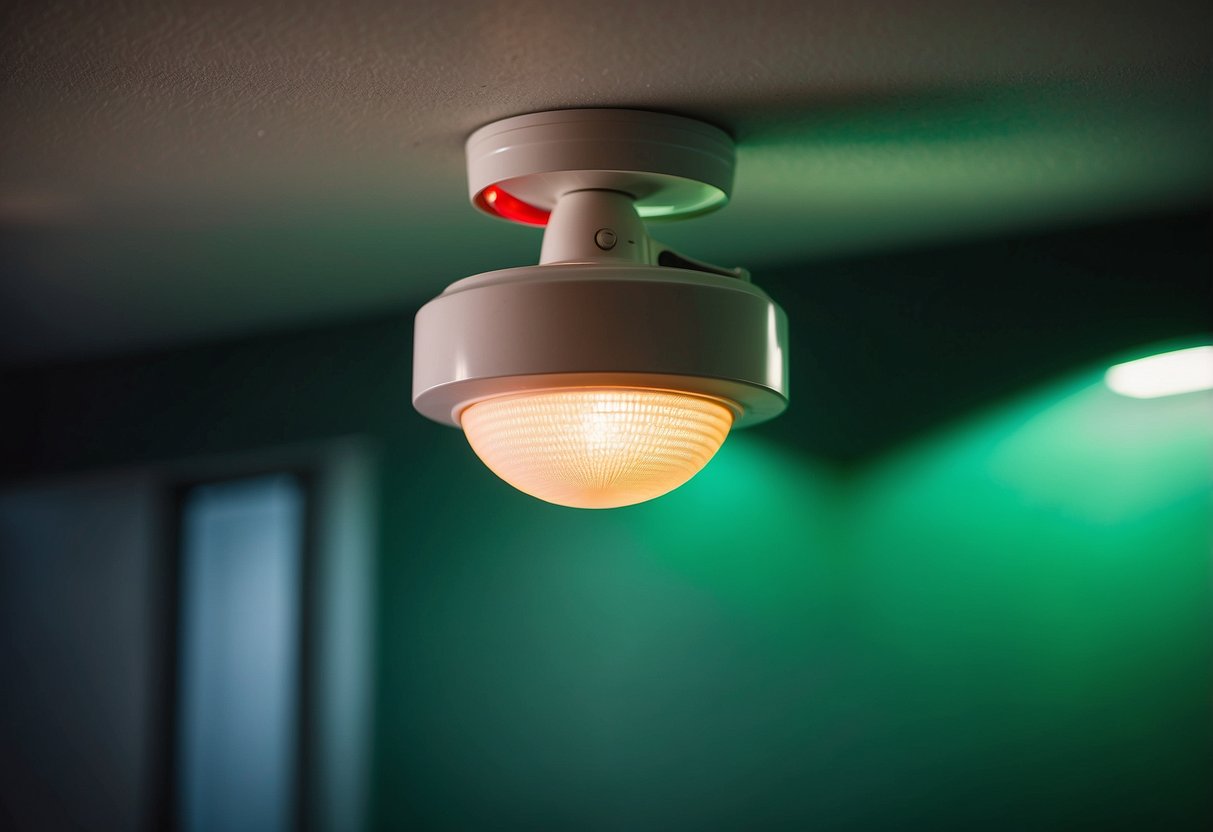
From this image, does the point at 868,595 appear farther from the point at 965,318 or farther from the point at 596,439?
the point at 596,439

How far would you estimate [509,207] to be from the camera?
1431 mm

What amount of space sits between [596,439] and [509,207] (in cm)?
30

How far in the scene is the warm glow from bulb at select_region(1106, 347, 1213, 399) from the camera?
5.49 feet

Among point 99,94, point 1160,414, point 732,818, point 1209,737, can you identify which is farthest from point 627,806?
point 99,94

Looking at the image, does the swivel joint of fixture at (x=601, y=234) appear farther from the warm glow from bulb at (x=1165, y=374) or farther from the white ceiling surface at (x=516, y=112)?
the warm glow from bulb at (x=1165, y=374)

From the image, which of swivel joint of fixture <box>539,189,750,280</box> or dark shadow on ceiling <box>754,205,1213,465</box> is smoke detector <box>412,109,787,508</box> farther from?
dark shadow on ceiling <box>754,205,1213,465</box>

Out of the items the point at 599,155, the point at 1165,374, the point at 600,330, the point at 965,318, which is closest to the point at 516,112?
the point at 599,155

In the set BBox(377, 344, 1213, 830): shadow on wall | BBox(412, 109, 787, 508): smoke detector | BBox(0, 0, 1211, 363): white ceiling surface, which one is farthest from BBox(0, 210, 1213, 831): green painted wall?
BBox(412, 109, 787, 508): smoke detector

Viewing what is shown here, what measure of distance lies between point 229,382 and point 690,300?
136cm

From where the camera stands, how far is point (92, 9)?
3.50ft

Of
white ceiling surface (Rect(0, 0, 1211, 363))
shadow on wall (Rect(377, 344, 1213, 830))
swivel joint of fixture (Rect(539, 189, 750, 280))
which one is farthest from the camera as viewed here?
shadow on wall (Rect(377, 344, 1213, 830))

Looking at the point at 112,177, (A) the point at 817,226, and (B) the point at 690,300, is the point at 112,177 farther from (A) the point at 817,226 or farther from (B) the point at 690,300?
(A) the point at 817,226

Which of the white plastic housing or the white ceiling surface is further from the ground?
the white ceiling surface

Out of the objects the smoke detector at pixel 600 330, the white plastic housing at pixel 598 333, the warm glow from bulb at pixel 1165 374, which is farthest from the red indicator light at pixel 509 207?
the warm glow from bulb at pixel 1165 374
